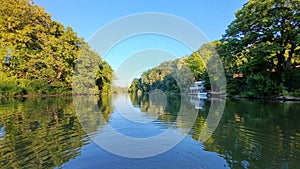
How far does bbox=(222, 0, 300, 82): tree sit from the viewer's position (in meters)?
25.0

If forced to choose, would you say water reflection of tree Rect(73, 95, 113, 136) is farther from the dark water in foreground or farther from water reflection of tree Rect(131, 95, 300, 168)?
water reflection of tree Rect(131, 95, 300, 168)

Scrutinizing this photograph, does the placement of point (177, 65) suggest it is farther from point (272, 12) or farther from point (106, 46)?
point (106, 46)

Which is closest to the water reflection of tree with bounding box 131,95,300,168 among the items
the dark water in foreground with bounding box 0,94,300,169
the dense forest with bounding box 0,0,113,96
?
the dark water in foreground with bounding box 0,94,300,169

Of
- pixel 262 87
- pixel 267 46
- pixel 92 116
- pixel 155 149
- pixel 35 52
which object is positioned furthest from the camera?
pixel 35 52

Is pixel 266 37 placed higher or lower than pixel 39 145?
higher

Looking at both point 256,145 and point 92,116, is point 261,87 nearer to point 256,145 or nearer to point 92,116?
point 92,116

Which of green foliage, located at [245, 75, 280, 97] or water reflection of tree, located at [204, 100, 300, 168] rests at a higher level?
green foliage, located at [245, 75, 280, 97]

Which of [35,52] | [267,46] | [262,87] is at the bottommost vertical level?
[262,87]

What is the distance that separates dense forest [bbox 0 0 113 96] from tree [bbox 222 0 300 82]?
28515 mm

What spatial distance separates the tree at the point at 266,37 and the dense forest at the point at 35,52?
28.5 m

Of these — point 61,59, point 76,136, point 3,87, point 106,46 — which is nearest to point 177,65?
point 61,59

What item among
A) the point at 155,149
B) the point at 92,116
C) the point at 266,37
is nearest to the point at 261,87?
the point at 266,37

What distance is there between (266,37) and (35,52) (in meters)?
39.0

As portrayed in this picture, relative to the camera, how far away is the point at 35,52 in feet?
140
